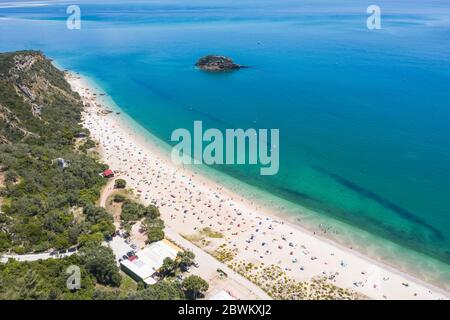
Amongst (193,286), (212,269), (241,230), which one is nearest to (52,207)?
(212,269)

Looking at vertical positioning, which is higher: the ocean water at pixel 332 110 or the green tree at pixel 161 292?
the ocean water at pixel 332 110

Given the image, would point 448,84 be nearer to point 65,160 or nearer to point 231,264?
point 231,264

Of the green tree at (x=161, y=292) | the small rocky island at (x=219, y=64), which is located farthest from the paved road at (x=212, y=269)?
the small rocky island at (x=219, y=64)

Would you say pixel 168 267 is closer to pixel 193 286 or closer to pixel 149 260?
pixel 149 260

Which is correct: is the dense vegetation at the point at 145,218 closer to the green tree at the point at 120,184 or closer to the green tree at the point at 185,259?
the green tree at the point at 120,184

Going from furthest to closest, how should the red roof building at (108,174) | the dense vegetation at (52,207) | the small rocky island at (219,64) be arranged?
the small rocky island at (219,64) < the red roof building at (108,174) < the dense vegetation at (52,207)

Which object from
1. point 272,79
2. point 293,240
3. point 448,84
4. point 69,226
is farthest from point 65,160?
point 448,84

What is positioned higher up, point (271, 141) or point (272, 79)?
point (272, 79)
